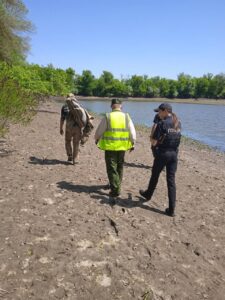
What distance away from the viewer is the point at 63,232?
575cm

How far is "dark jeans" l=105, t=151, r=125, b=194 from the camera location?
7.36m

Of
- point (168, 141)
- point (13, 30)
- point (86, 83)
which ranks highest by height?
point (13, 30)

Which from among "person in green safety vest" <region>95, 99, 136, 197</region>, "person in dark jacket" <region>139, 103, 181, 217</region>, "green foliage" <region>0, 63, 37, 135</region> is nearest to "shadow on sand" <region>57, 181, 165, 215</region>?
"person in green safety vest" <region>95, 99, 136, 197</region>

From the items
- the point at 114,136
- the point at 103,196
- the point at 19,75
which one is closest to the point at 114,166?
the point at 114,136

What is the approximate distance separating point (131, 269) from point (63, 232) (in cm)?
135

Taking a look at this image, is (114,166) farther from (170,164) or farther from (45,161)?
(45,161)

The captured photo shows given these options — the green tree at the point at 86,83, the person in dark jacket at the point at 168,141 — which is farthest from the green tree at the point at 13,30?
the green tree at the point at 86,83

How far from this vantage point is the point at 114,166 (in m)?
7.39

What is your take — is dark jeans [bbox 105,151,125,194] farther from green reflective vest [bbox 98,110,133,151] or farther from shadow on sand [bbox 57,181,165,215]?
shadow on sand [bbox 57,181,165,215]

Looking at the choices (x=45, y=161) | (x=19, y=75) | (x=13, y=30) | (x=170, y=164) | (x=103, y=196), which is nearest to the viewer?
(x=170, y=164)

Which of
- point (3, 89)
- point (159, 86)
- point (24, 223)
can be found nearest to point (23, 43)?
point (3, 89)

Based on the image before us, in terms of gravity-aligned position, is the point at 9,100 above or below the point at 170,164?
above

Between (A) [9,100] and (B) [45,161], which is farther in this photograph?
(B) [45,161]

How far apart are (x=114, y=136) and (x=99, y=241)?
2421 mm
